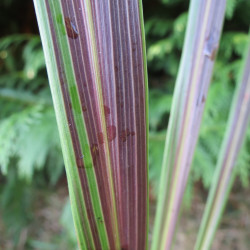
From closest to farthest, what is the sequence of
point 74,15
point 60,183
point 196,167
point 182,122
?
point 74,15 → point 182,122 → point 196,167 → point 60,183

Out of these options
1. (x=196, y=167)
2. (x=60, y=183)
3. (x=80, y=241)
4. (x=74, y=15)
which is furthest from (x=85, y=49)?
(x=60, y=183)

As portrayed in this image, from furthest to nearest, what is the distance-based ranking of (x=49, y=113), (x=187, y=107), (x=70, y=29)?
(x=49, y=113)
(x=187, y=107)
(x=70, y=29)

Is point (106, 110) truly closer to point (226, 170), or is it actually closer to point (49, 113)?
point (226, 170)

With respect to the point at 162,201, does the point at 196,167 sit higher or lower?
lower

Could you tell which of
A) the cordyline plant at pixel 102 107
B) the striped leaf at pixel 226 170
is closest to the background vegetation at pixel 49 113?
the striped leaf at pixel 226 170

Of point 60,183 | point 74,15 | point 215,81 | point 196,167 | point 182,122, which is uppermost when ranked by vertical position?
point 74,15

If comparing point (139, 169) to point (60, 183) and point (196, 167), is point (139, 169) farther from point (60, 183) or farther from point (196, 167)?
point (60, 183)

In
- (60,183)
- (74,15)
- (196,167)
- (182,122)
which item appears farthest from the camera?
(60,183)

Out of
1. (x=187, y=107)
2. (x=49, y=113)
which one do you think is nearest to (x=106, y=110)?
(x=187, y=107)
